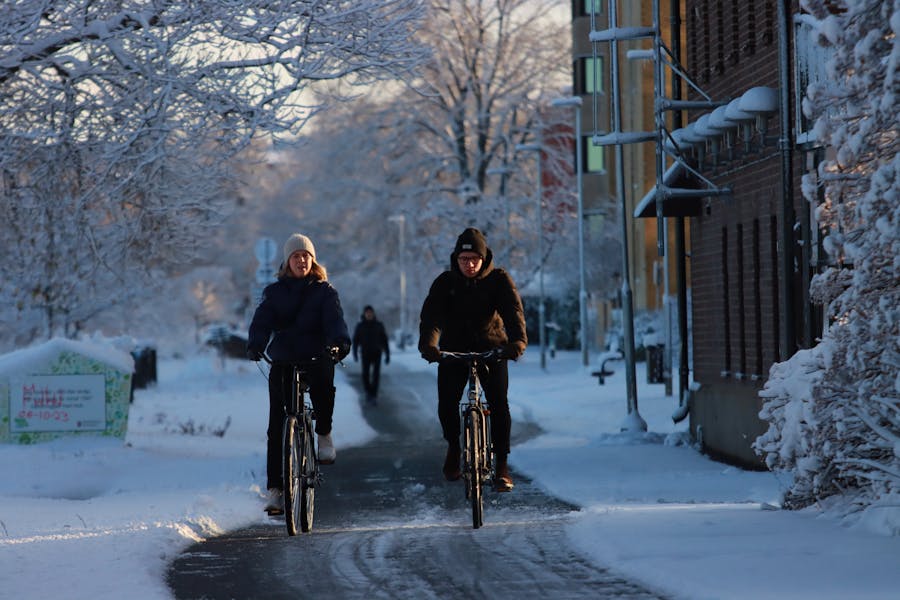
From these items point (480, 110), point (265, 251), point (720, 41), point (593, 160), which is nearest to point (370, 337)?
point (265, 251)

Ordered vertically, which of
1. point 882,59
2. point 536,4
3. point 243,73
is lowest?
point 882,59

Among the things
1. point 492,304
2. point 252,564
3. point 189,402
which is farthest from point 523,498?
point 189,402

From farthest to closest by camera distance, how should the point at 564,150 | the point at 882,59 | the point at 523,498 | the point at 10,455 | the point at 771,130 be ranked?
Result: 1. the point at 564,150
2. the point at 10,455
3. the point at 771,130
4. the point at 523,498
5. the point at 882,59

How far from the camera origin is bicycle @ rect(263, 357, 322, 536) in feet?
38.1

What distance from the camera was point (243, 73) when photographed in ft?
67.6

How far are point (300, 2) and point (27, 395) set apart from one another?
221 inches

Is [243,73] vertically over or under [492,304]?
over

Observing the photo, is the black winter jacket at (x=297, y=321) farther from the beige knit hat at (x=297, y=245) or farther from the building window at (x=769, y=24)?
the building window at (x=769, y=24)

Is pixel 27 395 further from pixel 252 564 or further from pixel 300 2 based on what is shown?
pixel 252 564

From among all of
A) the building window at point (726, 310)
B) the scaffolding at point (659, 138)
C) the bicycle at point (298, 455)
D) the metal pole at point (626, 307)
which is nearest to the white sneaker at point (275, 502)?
the bicycle at point (298, 455)

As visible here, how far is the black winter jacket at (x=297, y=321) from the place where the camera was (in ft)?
39.2

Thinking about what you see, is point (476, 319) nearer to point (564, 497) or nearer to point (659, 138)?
point (564, 497)

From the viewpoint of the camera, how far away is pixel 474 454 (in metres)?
11.8

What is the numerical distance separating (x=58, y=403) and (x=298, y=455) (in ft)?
33.2
